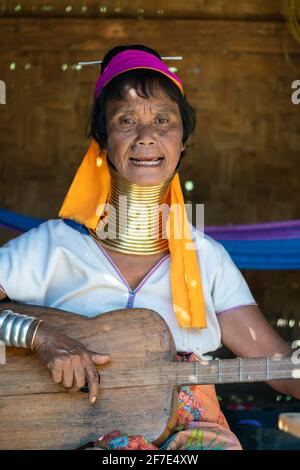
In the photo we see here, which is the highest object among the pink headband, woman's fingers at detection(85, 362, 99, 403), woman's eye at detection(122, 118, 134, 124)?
the pink headband

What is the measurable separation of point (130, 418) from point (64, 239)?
30.1 inches

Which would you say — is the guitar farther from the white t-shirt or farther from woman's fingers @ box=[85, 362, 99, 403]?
the white t-shirt

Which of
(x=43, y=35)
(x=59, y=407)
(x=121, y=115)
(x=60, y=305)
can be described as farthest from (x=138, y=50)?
(x=43, y=35)

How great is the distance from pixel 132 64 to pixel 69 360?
1.12 metres

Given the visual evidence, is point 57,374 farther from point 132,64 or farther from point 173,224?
point 132,64

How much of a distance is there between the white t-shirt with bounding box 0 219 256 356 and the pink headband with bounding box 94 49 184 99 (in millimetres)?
581

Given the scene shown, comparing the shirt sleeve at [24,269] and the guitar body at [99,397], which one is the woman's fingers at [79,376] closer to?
the guitar body at [99,397]

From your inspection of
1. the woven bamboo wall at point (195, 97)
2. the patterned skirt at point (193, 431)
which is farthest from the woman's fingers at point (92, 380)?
the woven bamboo wall at point (195, 97)

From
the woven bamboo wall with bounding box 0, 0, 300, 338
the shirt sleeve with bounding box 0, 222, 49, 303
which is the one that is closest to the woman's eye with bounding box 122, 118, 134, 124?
the shirt sleeve with bounding box 0, 222, 49, 303

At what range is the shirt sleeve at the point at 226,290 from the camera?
3.82 metres

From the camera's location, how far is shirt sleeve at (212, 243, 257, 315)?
3824mm

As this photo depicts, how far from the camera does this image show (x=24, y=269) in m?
3.69

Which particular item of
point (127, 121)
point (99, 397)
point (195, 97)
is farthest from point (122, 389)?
point (195, 97)

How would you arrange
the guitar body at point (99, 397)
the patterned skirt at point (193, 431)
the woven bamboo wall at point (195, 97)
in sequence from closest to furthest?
the patterned skirt at point (193, 431), the guitar body at point (99, 397), the woven bamboo wall at point (195, 97)
